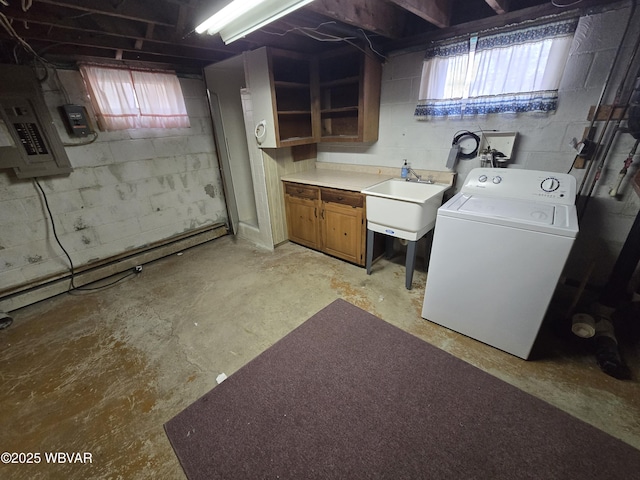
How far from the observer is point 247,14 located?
1.53 m

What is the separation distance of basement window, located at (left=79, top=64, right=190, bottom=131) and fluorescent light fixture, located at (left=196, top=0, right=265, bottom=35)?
1476mm

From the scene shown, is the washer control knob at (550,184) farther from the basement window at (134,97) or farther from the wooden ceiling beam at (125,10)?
the basement window at (134,97)

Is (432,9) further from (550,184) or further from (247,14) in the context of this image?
(550,184)

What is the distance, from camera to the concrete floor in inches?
53.9

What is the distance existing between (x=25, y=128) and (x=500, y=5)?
3710 millimetres

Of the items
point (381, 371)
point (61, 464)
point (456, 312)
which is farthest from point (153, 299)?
point (456, 312)

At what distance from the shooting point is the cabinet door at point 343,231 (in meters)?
2.61

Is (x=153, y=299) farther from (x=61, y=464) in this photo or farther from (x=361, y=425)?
(x=361, y=425)

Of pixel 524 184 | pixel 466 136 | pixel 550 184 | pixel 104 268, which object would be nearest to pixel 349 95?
pixel 466 136

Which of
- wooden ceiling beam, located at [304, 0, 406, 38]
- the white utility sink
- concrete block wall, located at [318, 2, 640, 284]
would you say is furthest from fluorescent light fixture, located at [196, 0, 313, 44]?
concrete block wall, located at [318, 2, 640, 284]

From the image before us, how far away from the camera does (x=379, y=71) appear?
8.44 ft

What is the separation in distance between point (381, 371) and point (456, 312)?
69 centimetres

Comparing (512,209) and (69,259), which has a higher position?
(512,209)

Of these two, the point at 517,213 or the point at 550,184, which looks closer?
the point at 517,213
